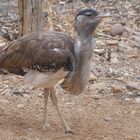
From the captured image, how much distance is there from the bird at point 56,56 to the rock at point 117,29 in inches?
103

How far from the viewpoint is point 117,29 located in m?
7.11

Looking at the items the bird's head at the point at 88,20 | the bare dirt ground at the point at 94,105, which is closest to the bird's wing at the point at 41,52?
the bird's head at the point at 88,20

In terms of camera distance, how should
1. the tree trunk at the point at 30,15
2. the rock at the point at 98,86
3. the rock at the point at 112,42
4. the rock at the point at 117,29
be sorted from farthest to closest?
the rock at the point at 117,29 < the rock at the point at 112,42 < the tree trunk at the point at 30,15 < the rock at the point at 98,86

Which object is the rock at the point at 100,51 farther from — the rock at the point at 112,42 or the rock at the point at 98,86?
the rock at the point at 98,86

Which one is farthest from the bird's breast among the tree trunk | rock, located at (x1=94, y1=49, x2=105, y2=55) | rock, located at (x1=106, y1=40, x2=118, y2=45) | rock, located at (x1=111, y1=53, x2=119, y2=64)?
rock, located at (x1=106, y1=40, x2=118, y2=45)

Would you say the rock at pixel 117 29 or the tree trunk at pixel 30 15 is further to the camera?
the rock at pixel 117 29

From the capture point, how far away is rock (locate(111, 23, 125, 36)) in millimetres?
7059

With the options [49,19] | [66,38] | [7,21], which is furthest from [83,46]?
[7,21]

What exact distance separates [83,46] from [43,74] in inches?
15.2

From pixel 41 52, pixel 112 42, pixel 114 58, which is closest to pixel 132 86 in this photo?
pixel 114 58

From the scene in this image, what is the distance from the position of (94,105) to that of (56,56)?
1.05 meters

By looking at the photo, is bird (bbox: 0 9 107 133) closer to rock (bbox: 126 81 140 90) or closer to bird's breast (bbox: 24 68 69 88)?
bird's breast (bbox: 24 68 69 88)

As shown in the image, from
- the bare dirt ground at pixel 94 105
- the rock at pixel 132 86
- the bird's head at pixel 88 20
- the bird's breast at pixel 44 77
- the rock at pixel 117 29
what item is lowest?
the bare dirt ground at pixel 94 105

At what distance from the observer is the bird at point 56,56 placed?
432 cm
